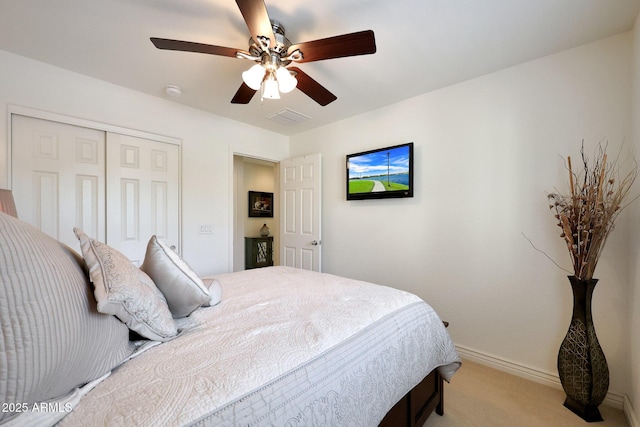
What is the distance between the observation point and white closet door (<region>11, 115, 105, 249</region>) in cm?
208

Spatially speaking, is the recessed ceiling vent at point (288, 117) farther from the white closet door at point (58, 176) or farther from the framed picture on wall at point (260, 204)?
the framed picture on wall at point (260, 204)

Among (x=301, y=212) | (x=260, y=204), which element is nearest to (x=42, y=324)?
(x=301, y=212)

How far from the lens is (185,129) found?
2.94m

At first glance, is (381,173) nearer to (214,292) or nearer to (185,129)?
(214,292)

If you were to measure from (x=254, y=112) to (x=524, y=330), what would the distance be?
335 centimetres

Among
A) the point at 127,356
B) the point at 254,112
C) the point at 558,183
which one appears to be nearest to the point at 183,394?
the point at 127,356

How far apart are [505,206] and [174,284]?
244 centimetres

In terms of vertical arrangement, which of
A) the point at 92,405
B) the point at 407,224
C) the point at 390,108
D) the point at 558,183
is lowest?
the point at 92,405

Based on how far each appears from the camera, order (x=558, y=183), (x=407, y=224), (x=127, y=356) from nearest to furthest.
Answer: (x=127, y=356) → (x=558, y=183) → (x=407, y=224)

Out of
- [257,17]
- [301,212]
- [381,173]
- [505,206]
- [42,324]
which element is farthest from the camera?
[301,212]

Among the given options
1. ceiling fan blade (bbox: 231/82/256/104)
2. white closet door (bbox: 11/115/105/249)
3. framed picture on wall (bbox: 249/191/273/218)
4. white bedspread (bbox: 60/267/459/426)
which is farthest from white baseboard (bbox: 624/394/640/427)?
framed picture on wall (bbox: 249/191/273/218)

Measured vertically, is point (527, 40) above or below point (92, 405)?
above

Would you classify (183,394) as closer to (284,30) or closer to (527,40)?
(284,30)

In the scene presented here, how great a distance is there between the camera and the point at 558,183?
6.40 feet
